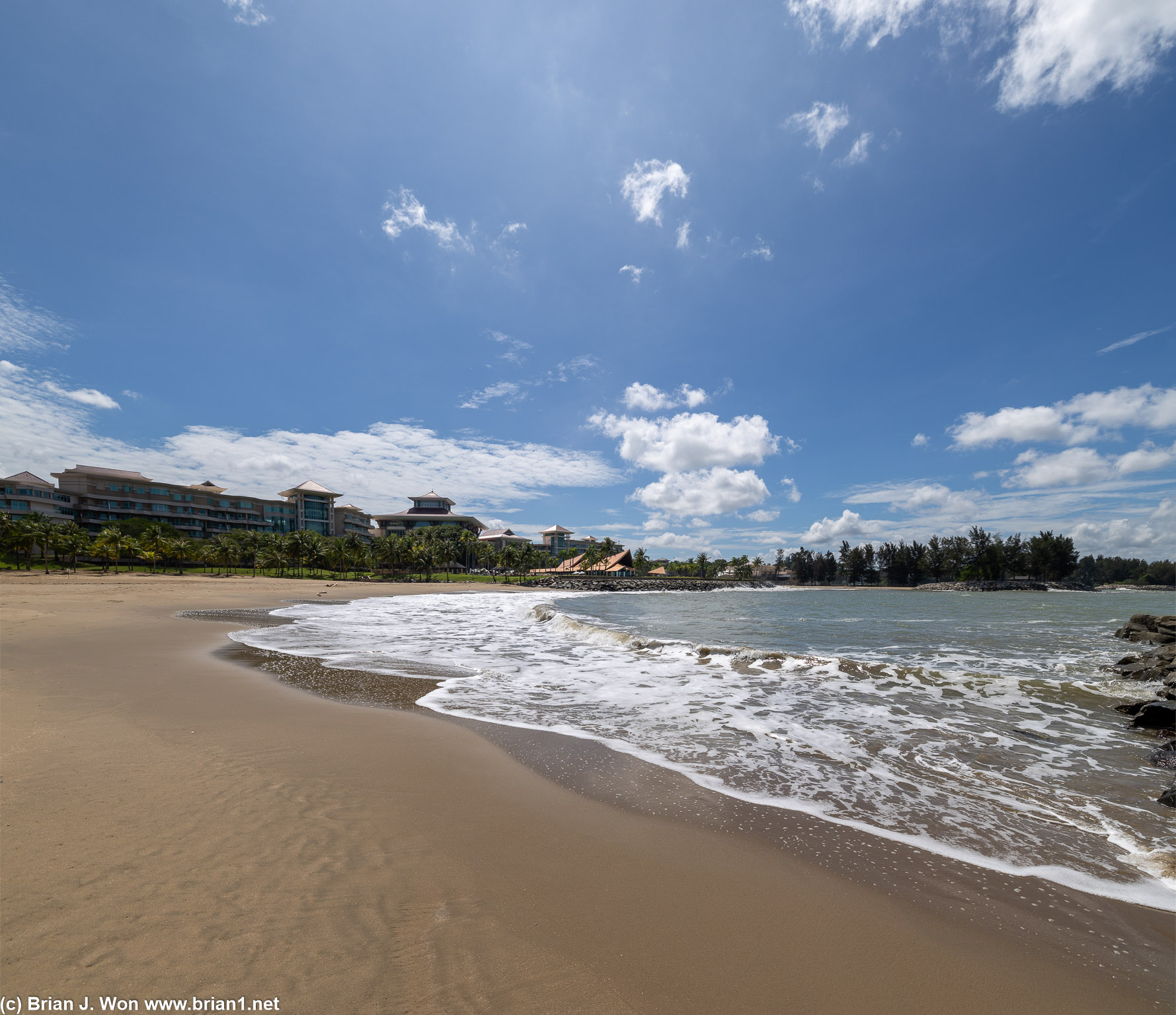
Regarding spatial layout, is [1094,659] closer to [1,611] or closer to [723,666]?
[723,666]

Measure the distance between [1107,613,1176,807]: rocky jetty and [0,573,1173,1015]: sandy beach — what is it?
5.54 meters

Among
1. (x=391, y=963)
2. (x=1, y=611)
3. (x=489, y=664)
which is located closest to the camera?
(x=391, y=963)

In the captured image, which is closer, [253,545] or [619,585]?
[253,545]

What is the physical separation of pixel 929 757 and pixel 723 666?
733cm

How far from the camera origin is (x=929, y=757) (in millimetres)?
7367

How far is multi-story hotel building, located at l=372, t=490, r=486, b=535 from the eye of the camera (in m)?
137

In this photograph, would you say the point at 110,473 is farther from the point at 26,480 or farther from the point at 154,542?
the point at 154,542

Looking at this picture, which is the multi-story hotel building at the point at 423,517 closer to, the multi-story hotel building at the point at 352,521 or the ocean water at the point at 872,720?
the multi-story hotel building at the point at 352,521

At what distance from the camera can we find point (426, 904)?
139 inches

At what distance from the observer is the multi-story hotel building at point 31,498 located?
77938 millimetres

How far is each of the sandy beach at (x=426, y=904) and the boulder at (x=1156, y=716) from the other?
815cm

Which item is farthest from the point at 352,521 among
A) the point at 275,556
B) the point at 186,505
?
the point at 275,556

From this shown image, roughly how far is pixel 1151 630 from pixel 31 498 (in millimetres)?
128224

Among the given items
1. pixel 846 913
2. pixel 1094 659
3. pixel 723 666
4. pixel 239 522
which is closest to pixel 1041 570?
pixel 1094 659
